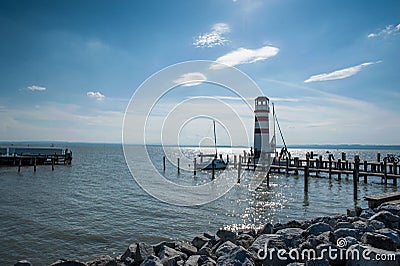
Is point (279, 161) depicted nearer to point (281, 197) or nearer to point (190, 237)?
point (281, 197)

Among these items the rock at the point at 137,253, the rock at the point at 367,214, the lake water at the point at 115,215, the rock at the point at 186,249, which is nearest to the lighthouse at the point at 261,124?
the lake water at the point at 115,215

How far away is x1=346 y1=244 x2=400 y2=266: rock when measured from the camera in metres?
3.95

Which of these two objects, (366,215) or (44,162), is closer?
(366,215)

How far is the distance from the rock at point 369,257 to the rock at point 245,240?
234cm

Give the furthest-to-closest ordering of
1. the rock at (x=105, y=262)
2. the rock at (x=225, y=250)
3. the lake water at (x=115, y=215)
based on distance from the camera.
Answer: the lake water at (x=115, y=215), the rock at (x=105, y=262), the rock at (x=225, y=250)

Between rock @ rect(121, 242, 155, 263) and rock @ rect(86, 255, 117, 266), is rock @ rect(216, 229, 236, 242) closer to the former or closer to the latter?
rock @ rect(121, 242, 155, 263)

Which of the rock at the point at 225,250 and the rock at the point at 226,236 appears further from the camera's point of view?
the rock at the point at 226,236

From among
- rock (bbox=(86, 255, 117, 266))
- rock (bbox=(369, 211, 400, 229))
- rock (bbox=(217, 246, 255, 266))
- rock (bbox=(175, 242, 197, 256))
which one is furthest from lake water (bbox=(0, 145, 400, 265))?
rock (bbox=(369, 211, 400, 229))

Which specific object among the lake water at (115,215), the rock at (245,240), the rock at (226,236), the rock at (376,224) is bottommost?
the lake water at (115,215)

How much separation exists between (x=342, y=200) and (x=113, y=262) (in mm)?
14859

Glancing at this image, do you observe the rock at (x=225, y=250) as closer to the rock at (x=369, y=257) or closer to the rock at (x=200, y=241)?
the rock at (x=200, y=241)

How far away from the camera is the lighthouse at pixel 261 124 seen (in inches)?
1264

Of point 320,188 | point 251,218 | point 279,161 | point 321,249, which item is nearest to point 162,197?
point 251,218

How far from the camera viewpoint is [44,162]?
134 ft
